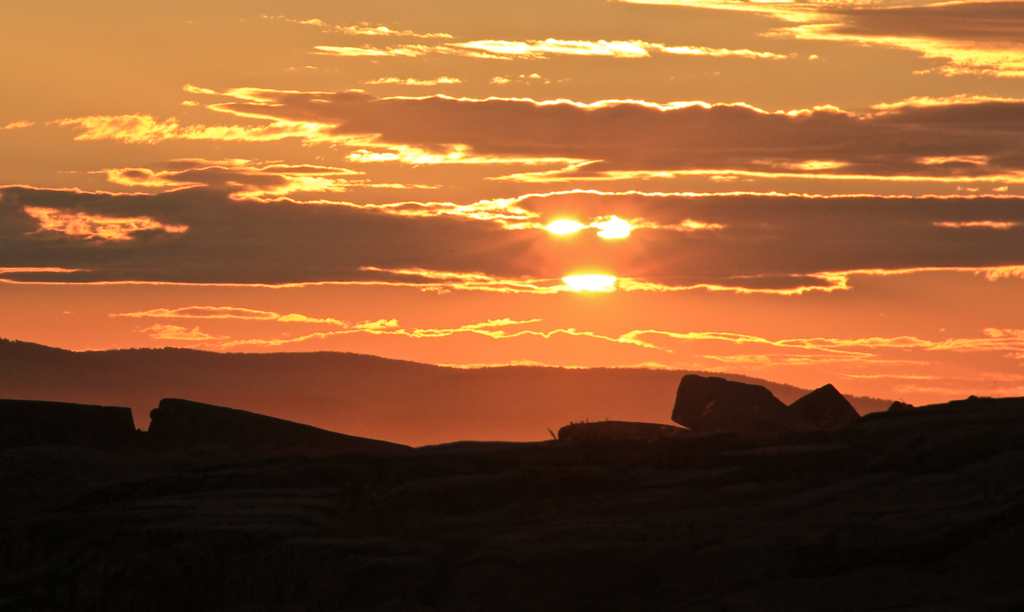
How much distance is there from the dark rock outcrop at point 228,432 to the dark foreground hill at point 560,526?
5.54 meters

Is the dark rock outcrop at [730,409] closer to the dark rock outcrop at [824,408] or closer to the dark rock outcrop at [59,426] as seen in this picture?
the dark rock outcrop at [824,408]

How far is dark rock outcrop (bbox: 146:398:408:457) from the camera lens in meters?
29.0

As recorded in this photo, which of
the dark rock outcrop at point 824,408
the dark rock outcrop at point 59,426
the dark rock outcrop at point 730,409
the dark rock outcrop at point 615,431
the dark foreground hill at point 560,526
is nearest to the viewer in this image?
the dark foreground hill at point 560,526

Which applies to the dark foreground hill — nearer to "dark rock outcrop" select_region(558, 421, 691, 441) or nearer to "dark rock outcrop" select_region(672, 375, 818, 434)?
"dark rock outcrop" select_region(558, 421, 691, 441)

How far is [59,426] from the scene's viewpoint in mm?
28078

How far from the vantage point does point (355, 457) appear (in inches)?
889

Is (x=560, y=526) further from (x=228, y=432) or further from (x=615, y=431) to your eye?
(x=228, y=432)

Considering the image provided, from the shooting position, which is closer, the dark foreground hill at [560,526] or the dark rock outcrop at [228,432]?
the dark foreground hill at [560,526]

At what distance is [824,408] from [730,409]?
3060 mm

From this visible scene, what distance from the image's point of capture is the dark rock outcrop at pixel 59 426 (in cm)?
2745

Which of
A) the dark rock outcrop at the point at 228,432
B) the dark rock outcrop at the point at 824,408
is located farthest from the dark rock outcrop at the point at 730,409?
the dark rock outcrop at the point at 228,432

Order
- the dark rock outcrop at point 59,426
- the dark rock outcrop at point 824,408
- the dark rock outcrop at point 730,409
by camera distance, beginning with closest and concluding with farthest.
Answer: the dark rock outcrop at point 59,426 → the dark rock outcrop at point 730,409 → the dark rock outcrop at point 824,408

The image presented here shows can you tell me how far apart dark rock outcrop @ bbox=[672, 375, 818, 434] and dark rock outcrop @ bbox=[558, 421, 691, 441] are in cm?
155

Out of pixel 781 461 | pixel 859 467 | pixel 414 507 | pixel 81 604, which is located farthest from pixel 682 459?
pixel 81 604
